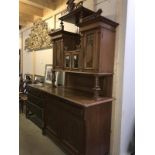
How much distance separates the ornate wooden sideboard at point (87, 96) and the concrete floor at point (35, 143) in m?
0.14

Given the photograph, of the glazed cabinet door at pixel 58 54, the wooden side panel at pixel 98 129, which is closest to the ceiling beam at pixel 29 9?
the glazed cabinet door at pixel 58 54

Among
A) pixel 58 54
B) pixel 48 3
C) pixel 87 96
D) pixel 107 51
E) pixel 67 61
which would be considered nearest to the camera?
→ pixel 107 51

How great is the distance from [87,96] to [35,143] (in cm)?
135

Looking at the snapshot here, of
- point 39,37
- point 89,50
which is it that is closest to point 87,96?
point 89,50

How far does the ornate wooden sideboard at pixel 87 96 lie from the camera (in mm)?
1947

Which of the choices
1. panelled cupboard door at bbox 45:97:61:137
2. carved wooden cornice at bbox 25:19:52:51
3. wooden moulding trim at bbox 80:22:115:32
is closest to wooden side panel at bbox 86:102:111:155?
panelled cupboard door at bbox 45:97:61:137

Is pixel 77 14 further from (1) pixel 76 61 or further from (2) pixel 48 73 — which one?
(2) pixel 48 73

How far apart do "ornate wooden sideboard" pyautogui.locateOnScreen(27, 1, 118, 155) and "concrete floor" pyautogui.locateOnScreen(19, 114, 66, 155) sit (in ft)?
0.46

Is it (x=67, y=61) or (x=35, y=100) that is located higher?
(x=67, y=61)

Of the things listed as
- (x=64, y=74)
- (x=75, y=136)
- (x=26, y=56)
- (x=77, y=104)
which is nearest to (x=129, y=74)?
(x=77, y=104)

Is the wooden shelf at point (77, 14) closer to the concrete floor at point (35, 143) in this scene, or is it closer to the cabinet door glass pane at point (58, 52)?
the cabinet door glass pane at point (58, 52)

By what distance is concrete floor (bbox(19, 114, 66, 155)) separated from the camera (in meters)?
2.41

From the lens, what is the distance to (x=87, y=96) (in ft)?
7.48
